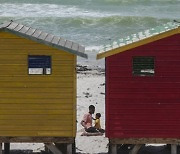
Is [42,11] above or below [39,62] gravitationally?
above

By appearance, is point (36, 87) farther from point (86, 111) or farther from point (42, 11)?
point (42, 11)

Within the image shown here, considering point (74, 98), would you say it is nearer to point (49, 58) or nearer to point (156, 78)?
point (49, 58)

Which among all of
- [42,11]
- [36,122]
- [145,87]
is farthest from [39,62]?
[42,11]

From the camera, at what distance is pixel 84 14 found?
189ft

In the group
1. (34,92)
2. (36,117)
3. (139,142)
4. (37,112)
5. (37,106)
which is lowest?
(139,142)

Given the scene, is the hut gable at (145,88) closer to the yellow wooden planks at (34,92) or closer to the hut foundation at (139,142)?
the hut foundation at (139,142)

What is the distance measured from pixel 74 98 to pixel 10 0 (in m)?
50.5

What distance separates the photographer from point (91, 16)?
55.9m

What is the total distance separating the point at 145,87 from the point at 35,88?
131 inches

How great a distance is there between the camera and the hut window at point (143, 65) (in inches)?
651

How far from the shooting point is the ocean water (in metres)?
46.0

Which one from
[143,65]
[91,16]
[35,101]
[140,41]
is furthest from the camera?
[91,16]

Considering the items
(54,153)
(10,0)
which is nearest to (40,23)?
(10,0)

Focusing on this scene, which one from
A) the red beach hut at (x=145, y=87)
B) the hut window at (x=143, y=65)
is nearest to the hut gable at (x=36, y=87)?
the red beach hut at (x=145, y=87)
